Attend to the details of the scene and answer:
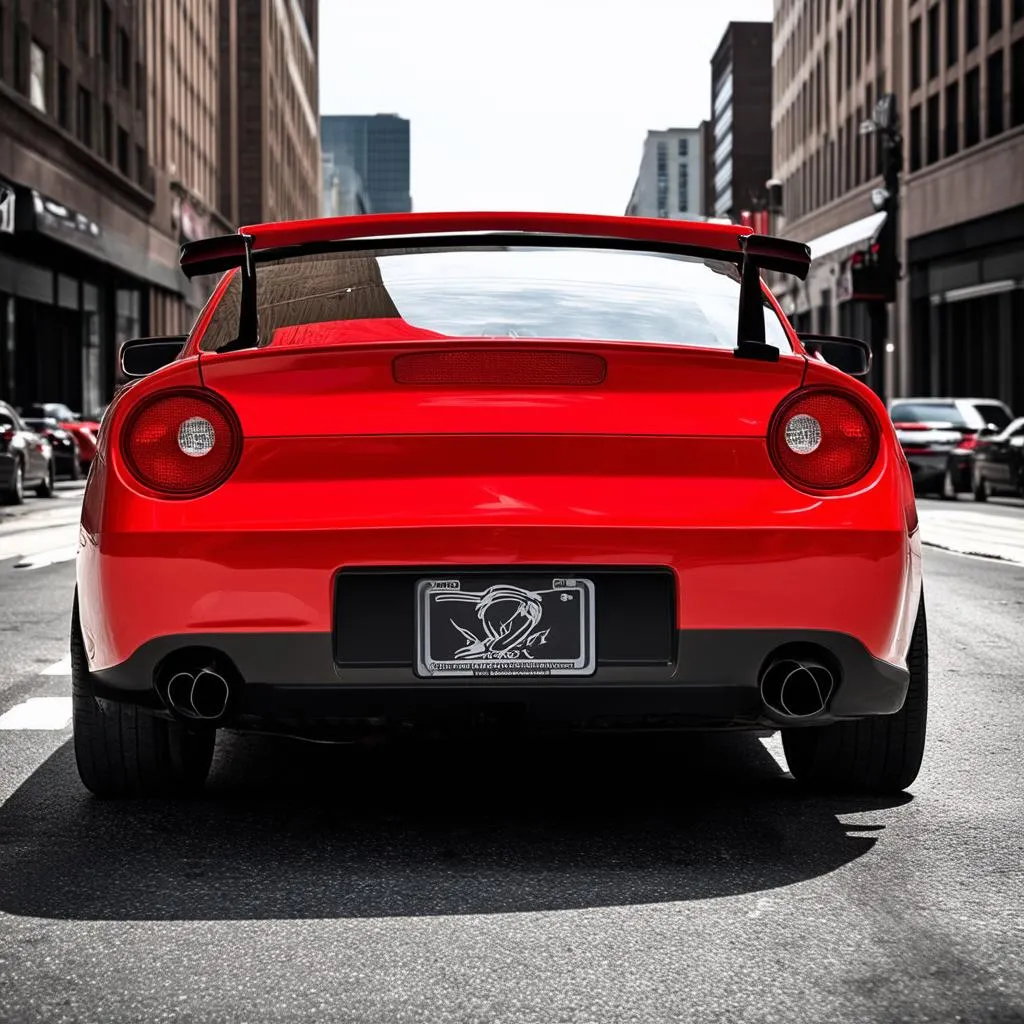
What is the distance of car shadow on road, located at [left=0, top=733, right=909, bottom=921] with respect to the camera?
3.79 metres

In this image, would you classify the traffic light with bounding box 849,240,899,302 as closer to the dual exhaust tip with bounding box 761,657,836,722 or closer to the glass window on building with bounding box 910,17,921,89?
the glass window on building with bounding box 910,17,921,89

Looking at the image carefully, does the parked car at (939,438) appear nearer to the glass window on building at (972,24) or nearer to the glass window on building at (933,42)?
the glass window on building at (972,24)

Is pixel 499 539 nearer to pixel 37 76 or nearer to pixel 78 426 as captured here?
pixel 78 426

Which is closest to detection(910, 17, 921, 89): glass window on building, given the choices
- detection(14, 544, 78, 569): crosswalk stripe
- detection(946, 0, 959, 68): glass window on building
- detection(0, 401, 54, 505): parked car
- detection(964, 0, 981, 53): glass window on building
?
detection(946, 0, 959, 68): glass window on building

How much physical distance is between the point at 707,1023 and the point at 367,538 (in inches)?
57.0

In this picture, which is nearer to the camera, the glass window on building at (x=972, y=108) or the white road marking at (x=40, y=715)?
the white road marking at (x=40, y=715)

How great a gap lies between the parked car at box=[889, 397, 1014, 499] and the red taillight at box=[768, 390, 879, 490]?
912 inches

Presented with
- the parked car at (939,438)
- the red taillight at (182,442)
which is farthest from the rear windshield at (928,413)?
the red taillight at (182,442)

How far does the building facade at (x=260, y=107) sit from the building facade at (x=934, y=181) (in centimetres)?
3328

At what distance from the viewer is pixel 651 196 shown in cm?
18650

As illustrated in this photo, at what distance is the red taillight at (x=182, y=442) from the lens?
4.11 metres

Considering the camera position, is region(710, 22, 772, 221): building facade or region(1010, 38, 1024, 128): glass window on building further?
region(710, 22, 772, 221): building facade

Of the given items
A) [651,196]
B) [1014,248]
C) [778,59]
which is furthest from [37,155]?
[651,196]

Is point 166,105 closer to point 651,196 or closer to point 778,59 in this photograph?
point 778,59
